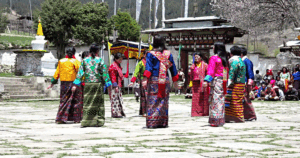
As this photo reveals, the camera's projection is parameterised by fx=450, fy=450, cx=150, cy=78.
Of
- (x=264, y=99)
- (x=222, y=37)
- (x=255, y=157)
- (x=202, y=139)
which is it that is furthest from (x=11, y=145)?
(x=222, y=37)

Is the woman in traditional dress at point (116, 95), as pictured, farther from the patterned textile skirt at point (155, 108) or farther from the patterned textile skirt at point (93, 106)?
the patterned textile skirt at point (155, 108)

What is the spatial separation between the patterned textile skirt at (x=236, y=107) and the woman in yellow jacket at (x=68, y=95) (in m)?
2.93

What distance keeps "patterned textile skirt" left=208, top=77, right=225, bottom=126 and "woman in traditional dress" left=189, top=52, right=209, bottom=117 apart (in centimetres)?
229

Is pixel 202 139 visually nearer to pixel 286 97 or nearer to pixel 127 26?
pixel 286 97

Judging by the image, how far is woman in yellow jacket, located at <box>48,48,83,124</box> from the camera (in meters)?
8.82

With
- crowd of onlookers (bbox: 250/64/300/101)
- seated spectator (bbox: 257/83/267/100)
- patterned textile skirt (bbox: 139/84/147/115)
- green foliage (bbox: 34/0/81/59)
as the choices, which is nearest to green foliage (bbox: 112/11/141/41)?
green foliage (bbox: 34/0/81/59)

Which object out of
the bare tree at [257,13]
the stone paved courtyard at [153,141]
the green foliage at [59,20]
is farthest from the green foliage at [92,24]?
the stone paved courtyard at [153,141]

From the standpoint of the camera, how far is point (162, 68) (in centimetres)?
753

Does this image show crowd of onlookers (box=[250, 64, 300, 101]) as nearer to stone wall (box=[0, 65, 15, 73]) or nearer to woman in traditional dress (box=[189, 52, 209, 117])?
woman in traditional dress (box=[189, 52, 209, 117])

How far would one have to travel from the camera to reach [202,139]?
19.6ft

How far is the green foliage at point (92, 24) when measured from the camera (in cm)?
4756

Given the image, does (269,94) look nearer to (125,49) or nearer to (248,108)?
(248,108)

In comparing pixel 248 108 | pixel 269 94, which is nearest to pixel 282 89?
pixel 269 94

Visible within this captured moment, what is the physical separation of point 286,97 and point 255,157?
14.6 metres
